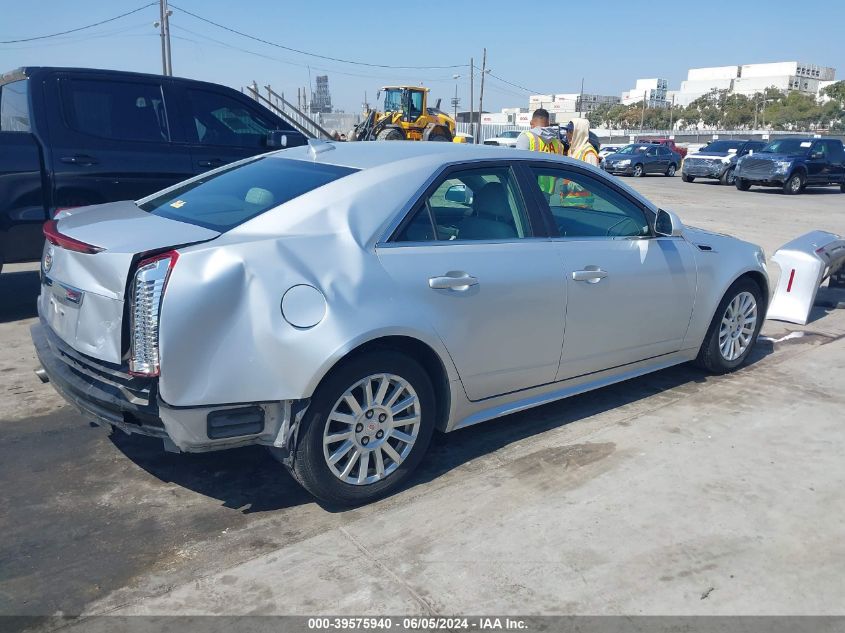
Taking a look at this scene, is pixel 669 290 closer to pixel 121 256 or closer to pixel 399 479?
pixel 399 479

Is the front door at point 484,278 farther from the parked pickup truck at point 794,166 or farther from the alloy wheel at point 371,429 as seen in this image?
the parked pickup truck at point 794,166

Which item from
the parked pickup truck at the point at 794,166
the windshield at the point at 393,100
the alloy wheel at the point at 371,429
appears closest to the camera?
the alloy wheel at the point at 371,429

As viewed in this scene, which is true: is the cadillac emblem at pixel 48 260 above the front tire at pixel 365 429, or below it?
above

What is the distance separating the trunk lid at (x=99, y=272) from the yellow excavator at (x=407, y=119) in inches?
919

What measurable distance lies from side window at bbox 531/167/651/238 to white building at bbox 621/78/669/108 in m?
159

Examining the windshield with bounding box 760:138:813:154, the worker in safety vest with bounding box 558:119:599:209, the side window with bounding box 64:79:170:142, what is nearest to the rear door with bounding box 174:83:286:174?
the side window with bounding box 64:79:170:142

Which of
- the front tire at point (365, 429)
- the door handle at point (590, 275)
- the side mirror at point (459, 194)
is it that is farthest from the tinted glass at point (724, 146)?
the front tire at point (365, 429)

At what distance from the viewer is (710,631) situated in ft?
8.83

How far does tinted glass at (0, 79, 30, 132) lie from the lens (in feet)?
20.6

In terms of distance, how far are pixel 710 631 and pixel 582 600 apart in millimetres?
464

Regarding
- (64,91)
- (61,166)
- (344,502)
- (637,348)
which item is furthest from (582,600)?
(64,91)

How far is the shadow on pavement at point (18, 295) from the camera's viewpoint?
6527mm

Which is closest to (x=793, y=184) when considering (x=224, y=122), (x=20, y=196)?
(x=224, y=122)

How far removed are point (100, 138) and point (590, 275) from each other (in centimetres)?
454
